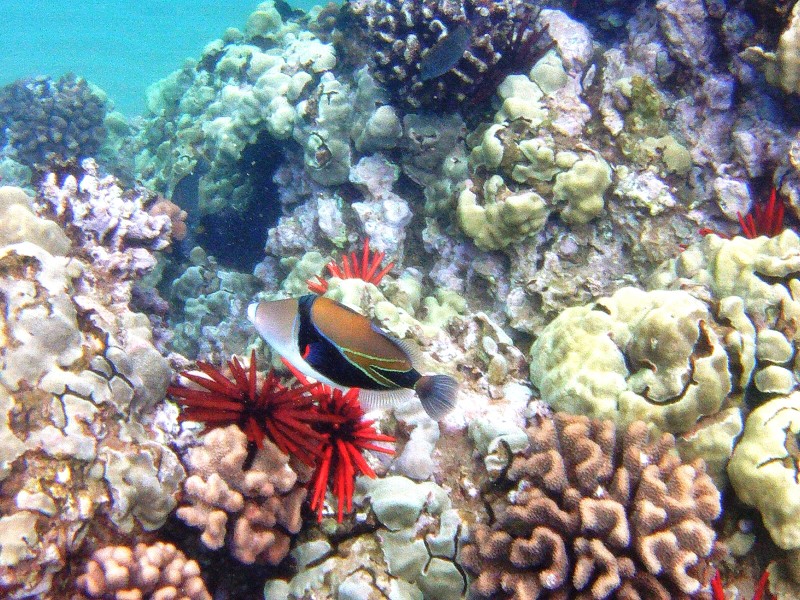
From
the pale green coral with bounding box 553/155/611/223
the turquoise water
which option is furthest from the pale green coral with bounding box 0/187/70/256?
the turquoise water

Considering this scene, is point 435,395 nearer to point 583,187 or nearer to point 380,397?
point 380,397

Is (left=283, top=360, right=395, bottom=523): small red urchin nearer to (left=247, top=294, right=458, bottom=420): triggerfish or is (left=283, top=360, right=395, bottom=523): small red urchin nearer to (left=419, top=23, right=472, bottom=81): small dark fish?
(left=247, top=294, right=458, bottom=420): triggerfish

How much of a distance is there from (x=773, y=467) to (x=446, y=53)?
13.5 feet

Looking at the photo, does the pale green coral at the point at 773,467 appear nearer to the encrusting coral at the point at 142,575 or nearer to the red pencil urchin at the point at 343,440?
the red pencil urchin at the point at 343,440

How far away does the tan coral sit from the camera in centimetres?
250

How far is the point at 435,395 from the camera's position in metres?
2.03

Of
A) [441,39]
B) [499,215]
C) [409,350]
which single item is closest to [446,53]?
[441,39]

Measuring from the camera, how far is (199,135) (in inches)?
325

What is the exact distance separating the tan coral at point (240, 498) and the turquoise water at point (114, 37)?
124 feet

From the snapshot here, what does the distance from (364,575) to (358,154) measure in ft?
14.9

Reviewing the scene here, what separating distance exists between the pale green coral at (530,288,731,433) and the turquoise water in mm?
38015

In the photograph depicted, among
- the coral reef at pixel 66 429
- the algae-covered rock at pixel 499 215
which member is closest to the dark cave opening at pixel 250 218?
the algae-covered rock at pixel 499 215

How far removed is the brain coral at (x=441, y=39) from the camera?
4.84 m

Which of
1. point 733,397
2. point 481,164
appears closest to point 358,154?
point 481,164
